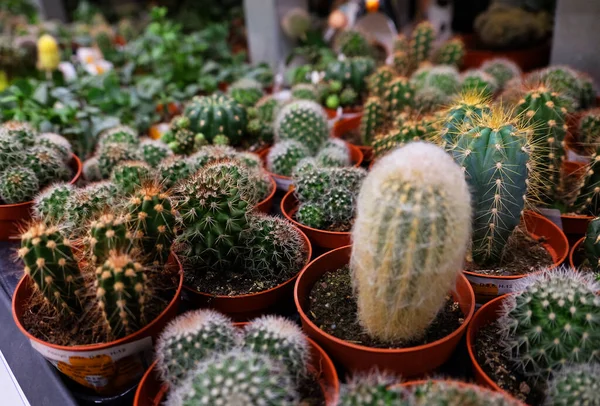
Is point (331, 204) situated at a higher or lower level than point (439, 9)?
lower

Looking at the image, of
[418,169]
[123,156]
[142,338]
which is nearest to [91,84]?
[123,156]

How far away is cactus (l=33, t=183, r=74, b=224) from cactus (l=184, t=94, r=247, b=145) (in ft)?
2.85

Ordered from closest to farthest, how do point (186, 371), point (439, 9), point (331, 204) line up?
1. point (186, 371)
2. point (331, 204)
3. point (439, 9)

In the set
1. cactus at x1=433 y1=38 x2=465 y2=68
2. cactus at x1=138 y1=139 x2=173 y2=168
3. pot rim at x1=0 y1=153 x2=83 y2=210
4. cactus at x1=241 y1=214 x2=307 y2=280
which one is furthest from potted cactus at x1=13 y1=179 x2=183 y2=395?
cactus at x1=433 y1=38 x2=465 y2=68

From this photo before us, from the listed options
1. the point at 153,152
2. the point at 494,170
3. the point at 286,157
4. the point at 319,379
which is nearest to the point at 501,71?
the point at 286,157

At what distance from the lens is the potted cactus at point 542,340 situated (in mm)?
1276

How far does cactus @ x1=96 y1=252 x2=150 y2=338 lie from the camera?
1326mm

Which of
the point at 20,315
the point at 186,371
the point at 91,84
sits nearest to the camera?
the point at 186,371

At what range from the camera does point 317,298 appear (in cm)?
166

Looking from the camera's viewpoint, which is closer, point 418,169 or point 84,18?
point 418,169

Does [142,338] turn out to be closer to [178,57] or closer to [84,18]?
[178,57]

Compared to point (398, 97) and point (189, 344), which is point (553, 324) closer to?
point (189, 344)

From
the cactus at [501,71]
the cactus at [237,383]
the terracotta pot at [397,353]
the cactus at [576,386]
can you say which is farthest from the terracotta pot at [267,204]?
the cactus at [501,71]

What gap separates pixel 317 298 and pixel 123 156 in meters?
1.30
